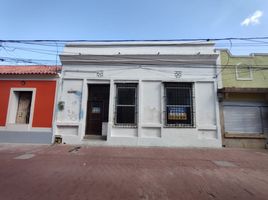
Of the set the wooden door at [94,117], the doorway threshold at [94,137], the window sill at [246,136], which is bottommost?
the doorway threshold at [94,137]

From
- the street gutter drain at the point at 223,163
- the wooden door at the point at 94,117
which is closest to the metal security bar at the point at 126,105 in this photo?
the wooden door at the point at 94,117

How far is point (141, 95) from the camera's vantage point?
10.5m

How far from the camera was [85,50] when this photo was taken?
11.3 metres

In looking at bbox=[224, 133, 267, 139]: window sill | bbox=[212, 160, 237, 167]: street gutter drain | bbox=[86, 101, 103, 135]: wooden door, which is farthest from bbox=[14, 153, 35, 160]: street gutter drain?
bbox=[224, 133, 267, 139]: window sill

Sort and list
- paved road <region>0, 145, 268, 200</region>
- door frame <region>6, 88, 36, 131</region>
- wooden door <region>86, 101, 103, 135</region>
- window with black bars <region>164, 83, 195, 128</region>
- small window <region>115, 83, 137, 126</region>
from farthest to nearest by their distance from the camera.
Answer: wooden door <region>86, 101, 103, 135</region> < small window <region>115, 83, 137, 126</region> < door frame <region>6, 88, 36, 131</region> < window with black bars <region>164, 83, 195, 128</region> < paved road <region>0, 145, 268, 200</region>

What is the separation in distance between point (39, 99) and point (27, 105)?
42.1 inches

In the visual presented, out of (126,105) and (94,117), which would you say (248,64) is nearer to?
(126,105)

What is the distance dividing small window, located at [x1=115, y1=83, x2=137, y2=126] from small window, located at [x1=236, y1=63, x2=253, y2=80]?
600 centimetres

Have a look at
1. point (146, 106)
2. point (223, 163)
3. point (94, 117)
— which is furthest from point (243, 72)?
point (94, 117)

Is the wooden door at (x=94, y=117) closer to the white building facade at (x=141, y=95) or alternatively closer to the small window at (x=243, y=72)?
the white building facade at (x=141, y=95)

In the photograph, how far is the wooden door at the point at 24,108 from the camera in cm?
1092

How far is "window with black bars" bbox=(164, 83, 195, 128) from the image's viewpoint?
33.8 ft

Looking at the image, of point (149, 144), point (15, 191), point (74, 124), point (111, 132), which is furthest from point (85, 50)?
point (15, 191)

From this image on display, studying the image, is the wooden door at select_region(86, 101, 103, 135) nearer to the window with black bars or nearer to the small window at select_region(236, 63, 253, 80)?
the window with black bars
